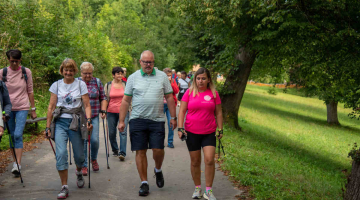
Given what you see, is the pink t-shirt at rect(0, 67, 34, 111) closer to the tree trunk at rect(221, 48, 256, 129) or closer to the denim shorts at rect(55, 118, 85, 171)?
the denim shorts at rect(55, 118, 85, 171)

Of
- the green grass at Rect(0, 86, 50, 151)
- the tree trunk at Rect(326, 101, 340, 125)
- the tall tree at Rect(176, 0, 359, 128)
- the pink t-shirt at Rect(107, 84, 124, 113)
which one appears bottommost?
the tree trunk at Rect(326, 101, 340, 125)

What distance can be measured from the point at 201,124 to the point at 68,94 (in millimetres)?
2037

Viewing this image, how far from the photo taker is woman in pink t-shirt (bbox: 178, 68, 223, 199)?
5320 mm

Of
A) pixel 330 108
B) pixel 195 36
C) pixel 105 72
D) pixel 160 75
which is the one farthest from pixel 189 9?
pixel 330 108

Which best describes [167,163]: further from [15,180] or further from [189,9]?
[189,9]

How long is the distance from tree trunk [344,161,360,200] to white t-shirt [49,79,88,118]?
13.8 ft

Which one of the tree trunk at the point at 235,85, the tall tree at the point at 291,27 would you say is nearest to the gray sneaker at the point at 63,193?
the tall tree at the point at 291,27

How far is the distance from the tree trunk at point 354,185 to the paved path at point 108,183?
1.64m

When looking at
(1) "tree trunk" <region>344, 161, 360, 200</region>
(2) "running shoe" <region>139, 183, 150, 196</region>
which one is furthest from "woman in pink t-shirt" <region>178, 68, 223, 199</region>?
(1) "tree trunk" <region>344, 161, 360, 200</region>

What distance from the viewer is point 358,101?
10.1 metres

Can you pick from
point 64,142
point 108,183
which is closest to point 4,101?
point 64,142

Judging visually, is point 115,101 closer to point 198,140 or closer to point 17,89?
point 17,89

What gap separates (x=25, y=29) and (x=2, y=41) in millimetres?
3322

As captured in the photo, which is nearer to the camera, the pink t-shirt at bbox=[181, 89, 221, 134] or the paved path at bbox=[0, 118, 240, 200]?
the pink t-shirt at bbox=[181, 89, 221, 134]
